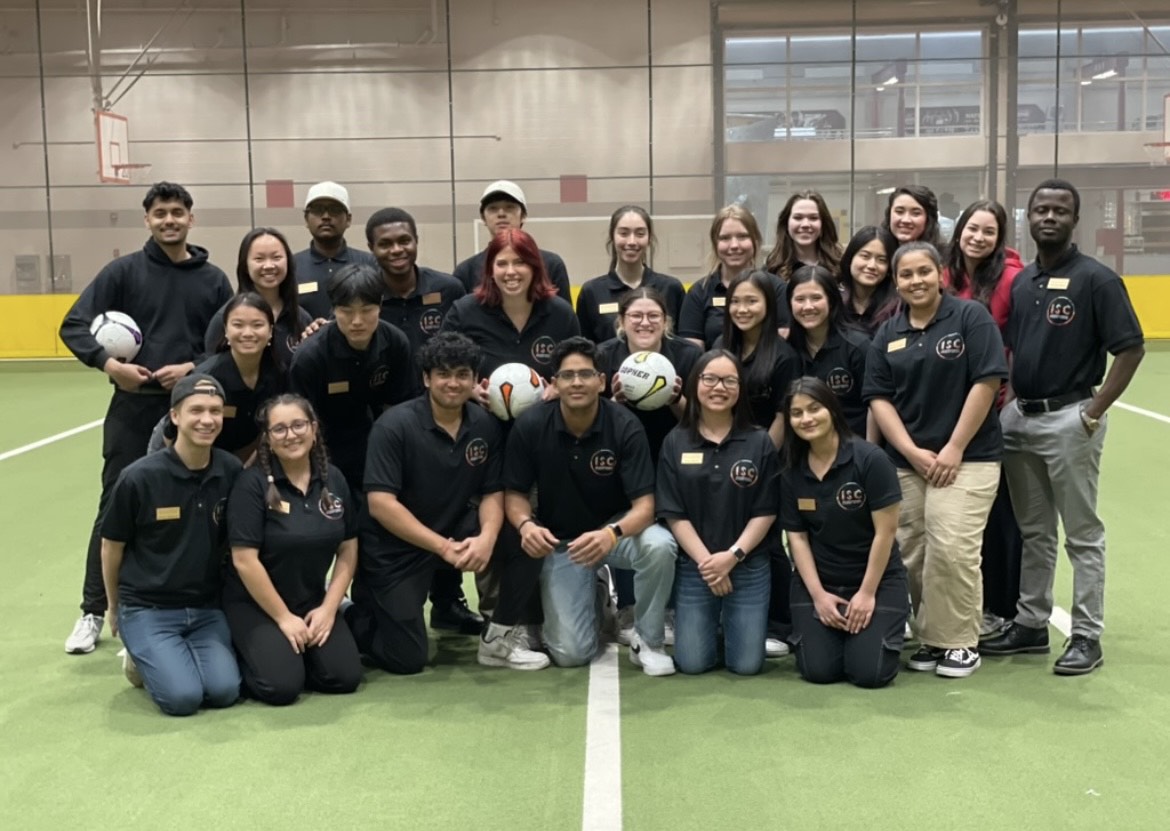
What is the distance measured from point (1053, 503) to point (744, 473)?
5.01ft

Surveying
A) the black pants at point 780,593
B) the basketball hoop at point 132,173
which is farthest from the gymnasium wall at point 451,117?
the black pants at point 780,593

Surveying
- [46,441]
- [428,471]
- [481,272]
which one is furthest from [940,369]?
[46,441]

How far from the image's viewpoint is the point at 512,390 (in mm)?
5957

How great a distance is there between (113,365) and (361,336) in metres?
1.29

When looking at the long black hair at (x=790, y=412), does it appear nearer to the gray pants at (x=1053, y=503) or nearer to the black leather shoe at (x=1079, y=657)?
the gray pants at (x=1053, y=503)

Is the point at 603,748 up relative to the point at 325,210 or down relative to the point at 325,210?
down

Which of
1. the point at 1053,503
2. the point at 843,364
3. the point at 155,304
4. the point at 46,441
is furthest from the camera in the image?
the point at 46,441

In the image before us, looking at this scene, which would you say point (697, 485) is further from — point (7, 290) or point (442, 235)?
point (7, 290)

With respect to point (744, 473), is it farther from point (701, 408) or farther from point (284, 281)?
point (284, 281)

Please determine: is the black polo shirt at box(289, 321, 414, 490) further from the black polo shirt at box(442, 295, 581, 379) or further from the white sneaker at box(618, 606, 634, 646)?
the white sneaker at box(618, 606, 634, 646)

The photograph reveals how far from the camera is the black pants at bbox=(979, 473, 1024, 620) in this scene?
609 centimetres

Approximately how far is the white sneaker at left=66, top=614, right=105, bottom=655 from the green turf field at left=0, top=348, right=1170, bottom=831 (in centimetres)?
7

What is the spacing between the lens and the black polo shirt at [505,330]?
6.19 metres

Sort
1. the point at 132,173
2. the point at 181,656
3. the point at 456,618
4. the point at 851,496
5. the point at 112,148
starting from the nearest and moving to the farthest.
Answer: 1. the point at 181,656
2. the point at 851,496
3. the point at 456,618
4. the point at 112,148
5. the point at 132,173
